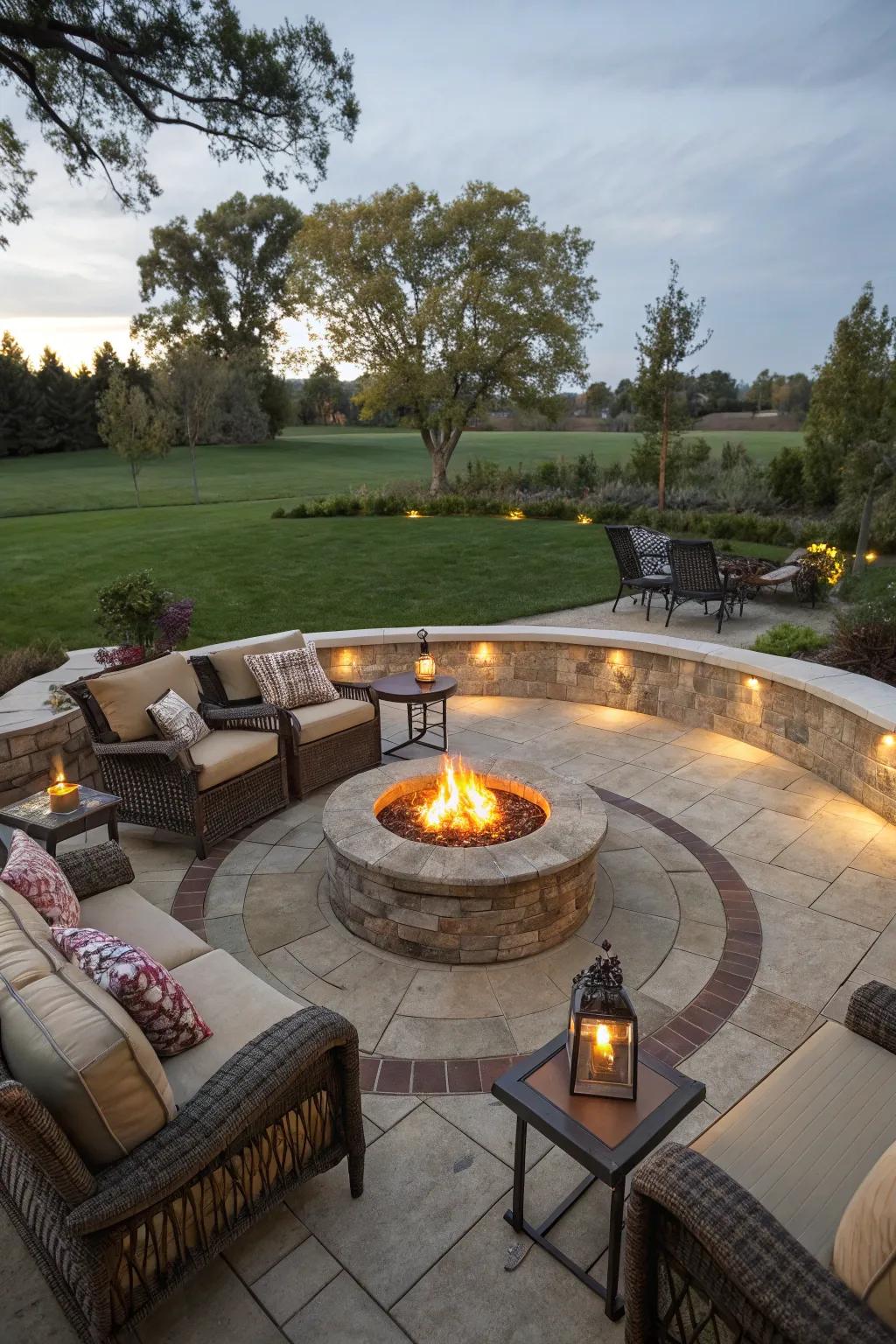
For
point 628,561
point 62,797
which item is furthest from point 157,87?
point 62,797

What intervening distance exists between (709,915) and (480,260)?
21354 mm

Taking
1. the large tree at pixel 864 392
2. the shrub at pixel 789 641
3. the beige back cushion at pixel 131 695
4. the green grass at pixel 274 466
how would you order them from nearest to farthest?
the beige back cushion at pixel 131 695
the shrub at pixel 789 641
the large tree at pixel 864 392
the green grass at pixel 274 466

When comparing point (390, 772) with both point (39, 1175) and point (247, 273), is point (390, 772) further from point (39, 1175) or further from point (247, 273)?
point (247, 273)

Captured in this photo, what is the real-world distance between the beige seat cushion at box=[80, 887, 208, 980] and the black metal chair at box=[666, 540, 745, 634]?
7.51 m

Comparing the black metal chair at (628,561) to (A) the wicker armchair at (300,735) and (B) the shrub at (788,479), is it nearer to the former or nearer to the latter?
(A) the wicker armchair at (300,735)

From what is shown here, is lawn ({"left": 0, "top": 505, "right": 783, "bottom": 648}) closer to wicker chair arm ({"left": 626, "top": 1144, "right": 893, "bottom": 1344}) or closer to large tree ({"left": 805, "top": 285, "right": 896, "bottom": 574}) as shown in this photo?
large tree ({"left": 805, "top": 285, "right": 896, "bottom": 574})

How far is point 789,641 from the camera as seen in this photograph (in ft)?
22.7

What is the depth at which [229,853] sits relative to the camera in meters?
4.77

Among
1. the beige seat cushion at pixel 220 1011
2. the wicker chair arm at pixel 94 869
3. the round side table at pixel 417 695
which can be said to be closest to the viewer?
the beige seat cushion at pixel 220 1011

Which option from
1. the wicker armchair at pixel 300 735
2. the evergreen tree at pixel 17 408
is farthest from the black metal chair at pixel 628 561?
the evergreen tree at pixel 17 408

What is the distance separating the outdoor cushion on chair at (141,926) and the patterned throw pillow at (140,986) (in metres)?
0.53

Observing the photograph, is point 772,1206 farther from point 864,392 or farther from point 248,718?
point 864,392

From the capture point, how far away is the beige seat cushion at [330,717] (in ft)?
17.6

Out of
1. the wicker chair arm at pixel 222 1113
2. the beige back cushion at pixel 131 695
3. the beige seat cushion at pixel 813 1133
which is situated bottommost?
the beige seat cushion at pixel 813 1133
